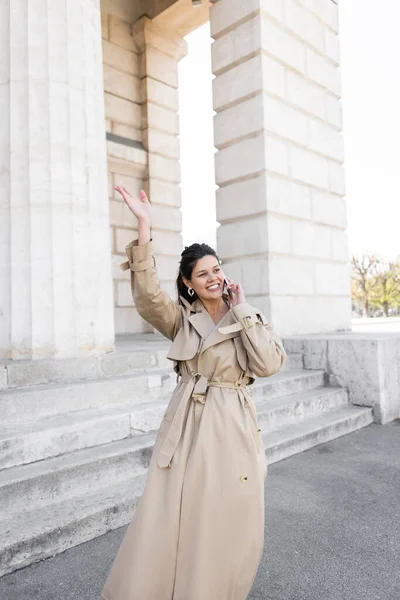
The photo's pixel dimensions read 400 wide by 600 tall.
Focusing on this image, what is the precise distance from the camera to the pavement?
2.73 metres

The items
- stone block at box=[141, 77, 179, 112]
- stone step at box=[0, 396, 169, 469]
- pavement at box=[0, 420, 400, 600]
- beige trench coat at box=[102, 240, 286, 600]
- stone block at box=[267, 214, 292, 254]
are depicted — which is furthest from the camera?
stone block at box=[141, 77, 179, 112]

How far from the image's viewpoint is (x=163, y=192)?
33.2 ft

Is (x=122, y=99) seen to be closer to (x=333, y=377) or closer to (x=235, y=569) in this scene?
(x=333, y=377)

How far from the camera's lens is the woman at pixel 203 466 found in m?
2.21

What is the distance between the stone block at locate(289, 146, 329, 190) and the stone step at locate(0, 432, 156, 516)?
18.1 feet

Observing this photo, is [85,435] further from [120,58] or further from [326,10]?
[326,10]

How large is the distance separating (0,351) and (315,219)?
5639 millimetres

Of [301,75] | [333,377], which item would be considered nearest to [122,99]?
[301,75]

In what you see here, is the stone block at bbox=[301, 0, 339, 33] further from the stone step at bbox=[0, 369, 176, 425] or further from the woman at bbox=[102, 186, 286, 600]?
the woman at bbox=[102, 186, 286, 600]

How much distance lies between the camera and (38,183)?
4996 mm

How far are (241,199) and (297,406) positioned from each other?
3562 millimetres

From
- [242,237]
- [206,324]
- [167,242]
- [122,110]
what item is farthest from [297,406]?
[122,110]

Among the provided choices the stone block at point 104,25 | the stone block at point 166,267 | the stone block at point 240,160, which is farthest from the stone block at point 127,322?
the stone block at point 104,25

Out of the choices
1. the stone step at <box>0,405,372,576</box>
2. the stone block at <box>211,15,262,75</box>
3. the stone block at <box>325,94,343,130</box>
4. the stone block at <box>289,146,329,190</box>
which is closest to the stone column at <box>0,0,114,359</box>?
the stone step at <box>0,405,372,576</box>
